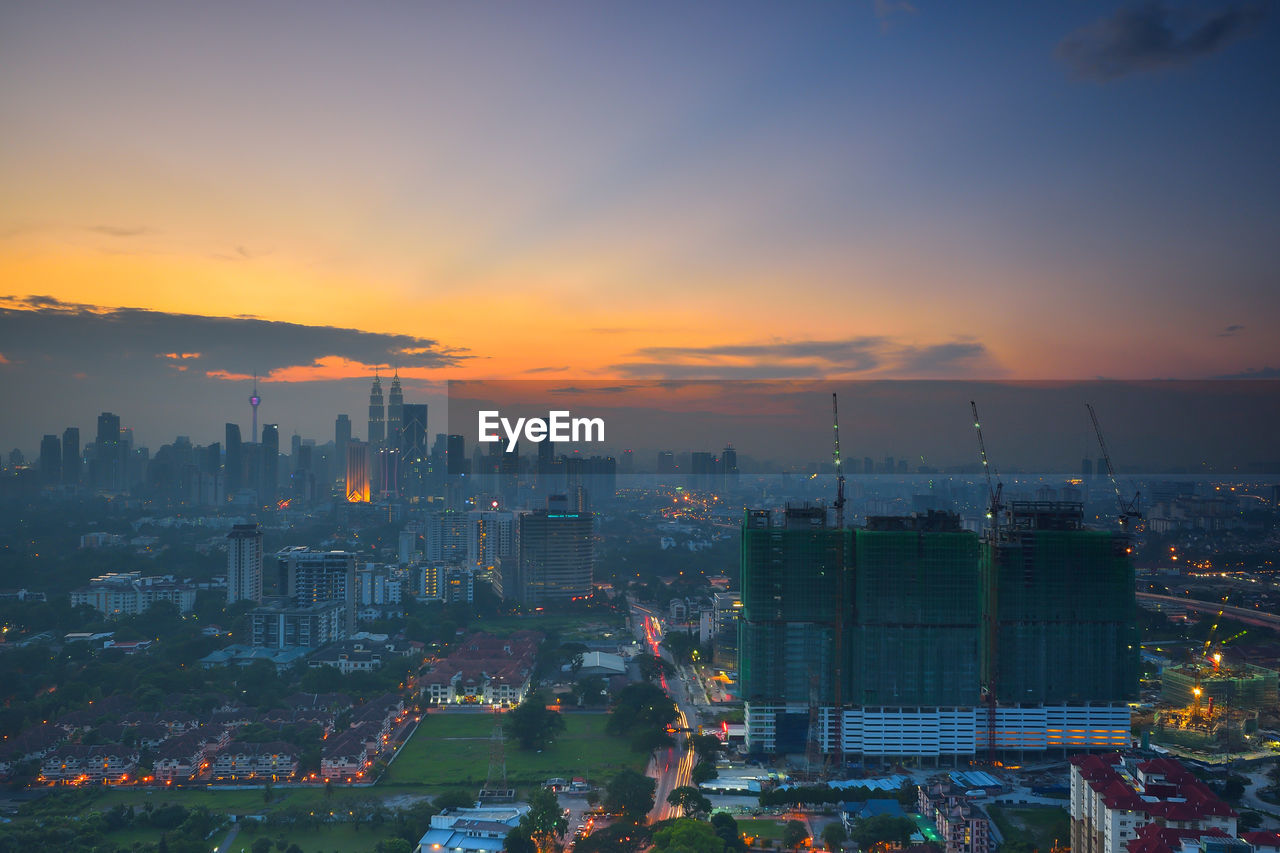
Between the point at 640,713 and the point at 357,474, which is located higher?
the point at 357,474

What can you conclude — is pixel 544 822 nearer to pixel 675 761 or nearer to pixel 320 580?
pixel 675 761

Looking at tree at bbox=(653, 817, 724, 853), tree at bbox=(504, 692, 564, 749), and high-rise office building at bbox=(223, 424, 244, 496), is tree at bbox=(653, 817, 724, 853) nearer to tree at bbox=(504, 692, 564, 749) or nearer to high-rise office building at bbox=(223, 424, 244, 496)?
tree at bbox=(504, 692, 564, 749)

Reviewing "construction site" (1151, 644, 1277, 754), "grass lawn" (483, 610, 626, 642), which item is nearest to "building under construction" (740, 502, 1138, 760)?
"construction site" (1151, 644, 1277, 754)

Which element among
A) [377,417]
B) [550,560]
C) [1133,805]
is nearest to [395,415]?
[377,417]

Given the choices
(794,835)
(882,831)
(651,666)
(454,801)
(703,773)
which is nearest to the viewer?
(882,831)

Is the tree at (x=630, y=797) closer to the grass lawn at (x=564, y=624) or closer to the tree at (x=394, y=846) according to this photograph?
the tree at (x=394, y=846)

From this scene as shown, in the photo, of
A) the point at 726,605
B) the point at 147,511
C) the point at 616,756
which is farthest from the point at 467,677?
the point at 147,511

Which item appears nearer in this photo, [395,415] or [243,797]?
[243,797]
